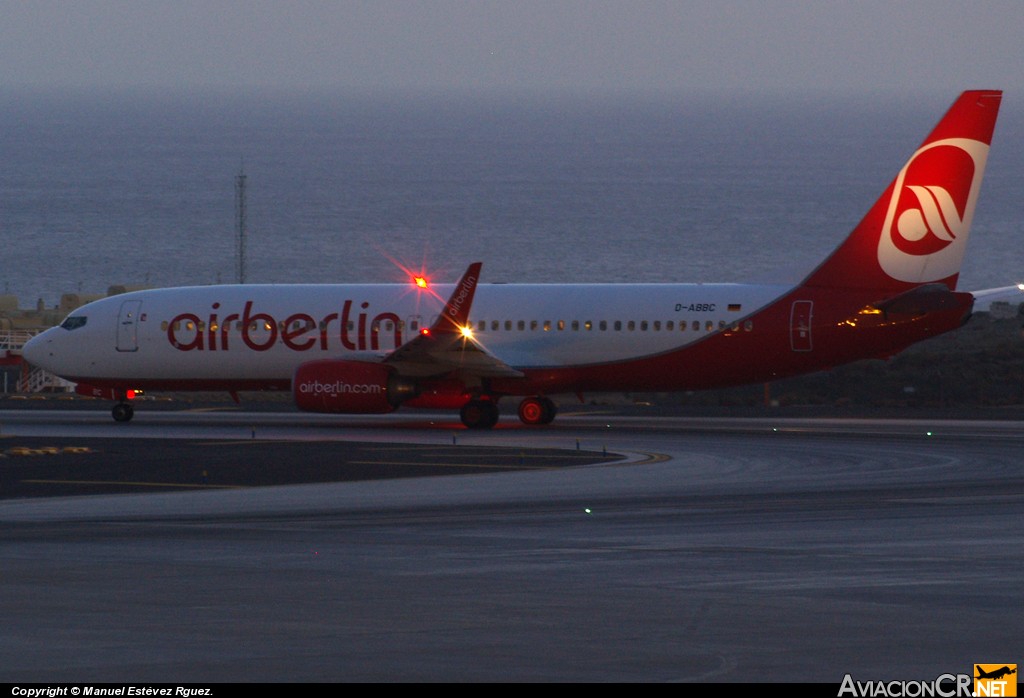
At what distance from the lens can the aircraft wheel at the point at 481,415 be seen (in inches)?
1503

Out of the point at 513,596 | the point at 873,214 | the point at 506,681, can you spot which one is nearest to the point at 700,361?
the point at 873,214

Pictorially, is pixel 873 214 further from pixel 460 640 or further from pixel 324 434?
pixel 460 640

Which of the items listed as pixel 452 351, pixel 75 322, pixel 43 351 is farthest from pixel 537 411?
pixel 43 351

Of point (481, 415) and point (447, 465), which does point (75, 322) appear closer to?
point (481, 415)

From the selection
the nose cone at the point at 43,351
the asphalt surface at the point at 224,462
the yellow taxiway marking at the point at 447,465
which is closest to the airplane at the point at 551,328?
the nose cone at the point at 43,351

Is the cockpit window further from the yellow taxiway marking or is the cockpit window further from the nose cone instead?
the yellow taxiway marking

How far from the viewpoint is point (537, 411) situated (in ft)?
129

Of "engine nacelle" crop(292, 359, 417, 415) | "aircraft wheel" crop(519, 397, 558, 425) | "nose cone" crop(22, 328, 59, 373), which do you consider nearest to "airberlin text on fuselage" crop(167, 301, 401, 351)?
"engine nacelle" crop(292, 359, 417, 415)

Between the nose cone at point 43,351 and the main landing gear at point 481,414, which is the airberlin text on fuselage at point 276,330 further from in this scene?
the nose cone at point 43,351

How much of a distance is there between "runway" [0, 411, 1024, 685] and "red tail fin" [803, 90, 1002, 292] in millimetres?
7869

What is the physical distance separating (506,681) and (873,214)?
27.1 metres

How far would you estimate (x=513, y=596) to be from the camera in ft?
50.3

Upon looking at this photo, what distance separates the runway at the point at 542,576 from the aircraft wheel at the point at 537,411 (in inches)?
376

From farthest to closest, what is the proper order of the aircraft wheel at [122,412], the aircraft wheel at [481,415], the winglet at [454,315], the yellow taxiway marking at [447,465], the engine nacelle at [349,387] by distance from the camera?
1. the aircraft wheel at [122,412]
2. the aircraft wheel at [481,415]
3. the engine nacelle at [349,387]
4. the winglet at [454,315]
5. the yellow taxiway marking at [447,465]
